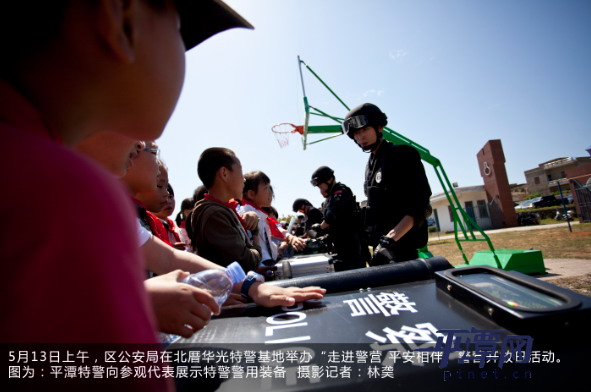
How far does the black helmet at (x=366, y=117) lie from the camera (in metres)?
2.54

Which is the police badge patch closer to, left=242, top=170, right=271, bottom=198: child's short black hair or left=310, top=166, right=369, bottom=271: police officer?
left=310, top=166, right=369, bottom=271: police officer

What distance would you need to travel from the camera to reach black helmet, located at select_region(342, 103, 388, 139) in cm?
254

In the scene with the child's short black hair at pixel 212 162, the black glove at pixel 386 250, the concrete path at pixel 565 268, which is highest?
the child's short black hair at pixel 212 162

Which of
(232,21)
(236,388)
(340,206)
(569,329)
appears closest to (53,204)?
(236,388)

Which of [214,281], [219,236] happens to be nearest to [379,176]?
[219,236]

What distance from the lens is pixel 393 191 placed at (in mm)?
2324

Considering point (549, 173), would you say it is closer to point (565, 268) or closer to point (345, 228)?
point (565, 268)

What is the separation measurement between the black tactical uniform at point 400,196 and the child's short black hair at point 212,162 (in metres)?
1.25

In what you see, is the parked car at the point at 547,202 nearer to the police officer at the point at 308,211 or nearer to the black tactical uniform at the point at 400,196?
the police officer at the point at 308,211

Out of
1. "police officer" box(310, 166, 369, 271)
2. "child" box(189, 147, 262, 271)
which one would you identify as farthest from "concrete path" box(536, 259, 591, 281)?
"child" box(189, 147, 262, 271)

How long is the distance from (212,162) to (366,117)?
4.60 feet

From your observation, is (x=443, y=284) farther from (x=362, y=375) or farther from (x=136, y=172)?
(x=136, y=172)

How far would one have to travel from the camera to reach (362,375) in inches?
23.4

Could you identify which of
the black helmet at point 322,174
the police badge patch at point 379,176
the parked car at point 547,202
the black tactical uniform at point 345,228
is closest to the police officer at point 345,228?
the black tactical uniform at point 345,228
